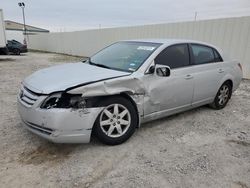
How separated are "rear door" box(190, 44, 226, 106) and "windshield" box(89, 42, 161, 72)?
3.13 ft

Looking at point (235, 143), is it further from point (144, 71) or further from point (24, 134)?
point (24, 134)

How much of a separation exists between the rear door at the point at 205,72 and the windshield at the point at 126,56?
953mm

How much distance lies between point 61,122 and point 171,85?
1.92 m

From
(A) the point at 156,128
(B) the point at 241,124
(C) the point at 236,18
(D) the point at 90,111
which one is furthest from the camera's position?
(C) the point at 236,18

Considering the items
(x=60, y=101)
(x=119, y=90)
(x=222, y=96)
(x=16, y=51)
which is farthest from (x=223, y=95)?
(x=16, y=51)

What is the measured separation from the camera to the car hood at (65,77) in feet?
9.87

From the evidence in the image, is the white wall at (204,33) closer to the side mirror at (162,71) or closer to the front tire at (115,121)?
the side mirror at (162,71)

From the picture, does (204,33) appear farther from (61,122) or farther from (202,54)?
(61,122)

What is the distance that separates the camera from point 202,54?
184 inches

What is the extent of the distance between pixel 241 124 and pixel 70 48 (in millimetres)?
19950

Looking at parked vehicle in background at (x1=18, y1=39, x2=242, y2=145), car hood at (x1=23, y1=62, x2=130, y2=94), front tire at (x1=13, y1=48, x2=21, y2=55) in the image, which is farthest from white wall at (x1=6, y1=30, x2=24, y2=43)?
car hood at (x1=23, y1=62, x2=130, y2=94)

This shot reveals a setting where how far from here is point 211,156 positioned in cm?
321

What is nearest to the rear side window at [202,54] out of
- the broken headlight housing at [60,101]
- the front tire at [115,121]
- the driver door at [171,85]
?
the driver door at [171,85]

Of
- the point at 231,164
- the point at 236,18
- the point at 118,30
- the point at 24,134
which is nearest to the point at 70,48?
the point at 118,30
